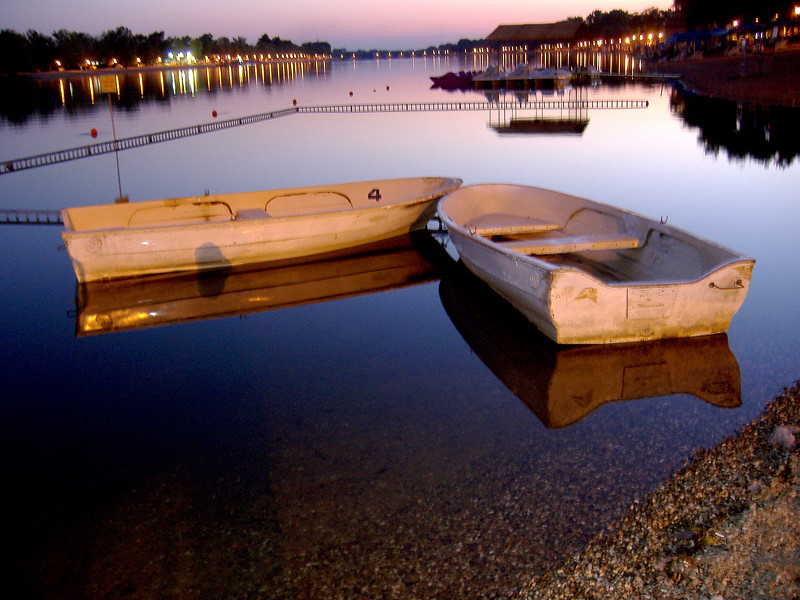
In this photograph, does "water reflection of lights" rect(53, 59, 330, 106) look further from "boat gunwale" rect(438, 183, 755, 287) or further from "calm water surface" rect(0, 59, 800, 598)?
"boat gunwale" rect(438, 183, 755, 287)

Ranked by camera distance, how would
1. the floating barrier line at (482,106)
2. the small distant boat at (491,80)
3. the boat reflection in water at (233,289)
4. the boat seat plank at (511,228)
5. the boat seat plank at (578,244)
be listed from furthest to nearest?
the small distant boat at (491,80), the floating barrier line at (482,106), the boat seat plank at (511,228), the boat reflection in water at (233,289), the boat seat plank at (578,244)

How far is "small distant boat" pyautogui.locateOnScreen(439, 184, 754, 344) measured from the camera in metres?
6.80

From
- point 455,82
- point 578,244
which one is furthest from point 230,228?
point 455,82

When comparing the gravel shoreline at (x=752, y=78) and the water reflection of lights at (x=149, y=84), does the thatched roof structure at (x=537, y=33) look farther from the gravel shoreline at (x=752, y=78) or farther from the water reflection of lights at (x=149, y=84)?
the water reflection of lights at (x=149, y=84)

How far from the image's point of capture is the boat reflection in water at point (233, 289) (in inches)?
368

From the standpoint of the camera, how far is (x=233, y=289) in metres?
10.2

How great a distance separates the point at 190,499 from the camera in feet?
16.9

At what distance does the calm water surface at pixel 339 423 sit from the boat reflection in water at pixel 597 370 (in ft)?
0.08

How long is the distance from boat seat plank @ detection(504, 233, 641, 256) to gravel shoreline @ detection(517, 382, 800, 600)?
150 inches

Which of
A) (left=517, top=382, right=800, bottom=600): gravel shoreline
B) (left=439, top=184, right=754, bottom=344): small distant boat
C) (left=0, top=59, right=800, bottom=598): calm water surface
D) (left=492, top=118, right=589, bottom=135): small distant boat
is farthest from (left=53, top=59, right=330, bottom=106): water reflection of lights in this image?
(left=517, top=382, right=800, bottom=600): gravel shoreline

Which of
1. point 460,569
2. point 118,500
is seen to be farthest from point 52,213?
point 460,569

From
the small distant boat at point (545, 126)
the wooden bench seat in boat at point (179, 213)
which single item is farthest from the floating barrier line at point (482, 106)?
the wooden bench seat in boat at point (179, 213)

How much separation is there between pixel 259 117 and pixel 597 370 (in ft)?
115

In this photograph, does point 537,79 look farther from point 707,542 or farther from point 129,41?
point 129,41
